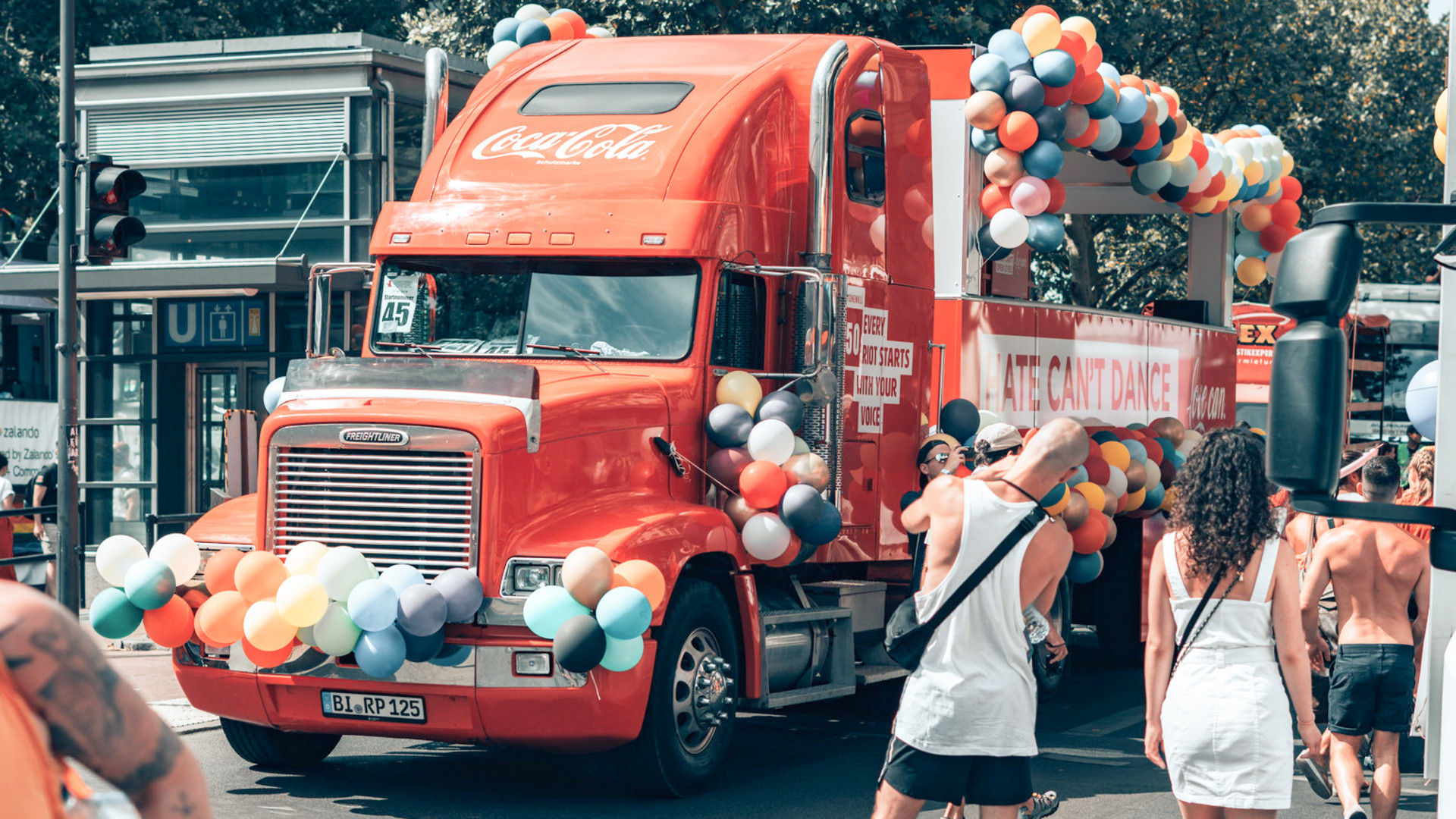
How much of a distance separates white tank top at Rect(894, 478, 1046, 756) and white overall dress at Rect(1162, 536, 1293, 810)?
1.58ft

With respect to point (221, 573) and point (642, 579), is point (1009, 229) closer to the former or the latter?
point (642, 579)

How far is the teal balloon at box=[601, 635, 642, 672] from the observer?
734 cm

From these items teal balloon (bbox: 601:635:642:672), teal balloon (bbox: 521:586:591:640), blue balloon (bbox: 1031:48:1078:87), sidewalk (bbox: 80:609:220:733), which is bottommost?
sidewalk (bbox: 80:609:220:733)

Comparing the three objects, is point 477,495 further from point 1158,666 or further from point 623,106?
point 1158,666

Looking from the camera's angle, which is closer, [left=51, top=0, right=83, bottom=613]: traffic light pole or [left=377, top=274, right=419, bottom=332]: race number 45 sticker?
[left=377, top=274, right=419, bottom=332]: race number 45 sticker

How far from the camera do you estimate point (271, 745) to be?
8.72 m

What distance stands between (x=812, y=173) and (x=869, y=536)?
2192mm

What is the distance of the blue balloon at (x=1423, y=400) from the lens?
16.4 ft

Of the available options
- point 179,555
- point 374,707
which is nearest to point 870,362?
point 374,707

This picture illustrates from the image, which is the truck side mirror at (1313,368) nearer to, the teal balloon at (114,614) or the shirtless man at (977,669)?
the shirtless man at (977,669)

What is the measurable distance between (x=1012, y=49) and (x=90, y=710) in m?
9.15

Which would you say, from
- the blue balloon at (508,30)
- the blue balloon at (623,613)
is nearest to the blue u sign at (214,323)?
the blue balloon at (508,30)

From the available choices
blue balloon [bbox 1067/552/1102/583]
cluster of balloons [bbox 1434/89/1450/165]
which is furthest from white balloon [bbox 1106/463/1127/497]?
cluster of balloons [bbox 1434/89/1450/165]

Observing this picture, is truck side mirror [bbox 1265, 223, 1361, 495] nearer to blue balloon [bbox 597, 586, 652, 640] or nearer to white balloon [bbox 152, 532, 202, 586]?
blue balloon [bbox 597, 586, 652, 640]
